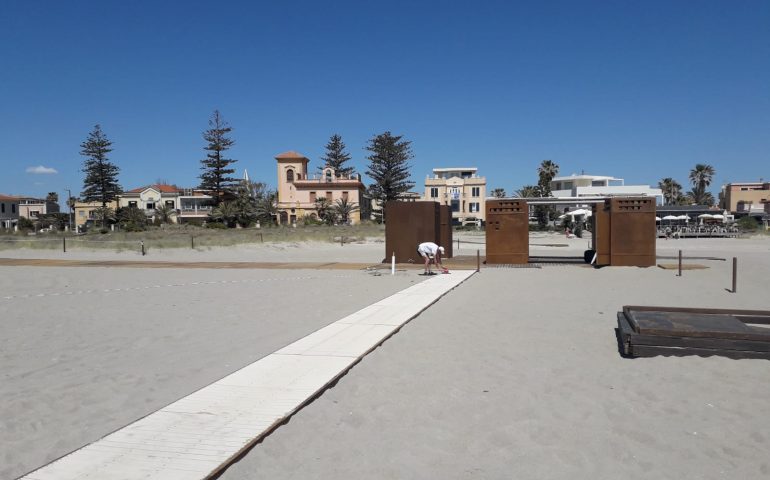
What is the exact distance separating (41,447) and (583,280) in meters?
14.4

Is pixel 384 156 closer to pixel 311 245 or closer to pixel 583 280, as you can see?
pixel 311 245

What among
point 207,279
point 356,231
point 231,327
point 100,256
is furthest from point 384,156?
point 231,327

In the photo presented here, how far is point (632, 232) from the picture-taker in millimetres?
19141

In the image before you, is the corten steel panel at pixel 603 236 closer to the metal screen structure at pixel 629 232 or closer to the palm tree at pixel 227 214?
the metal screen structure at pixel 629 232

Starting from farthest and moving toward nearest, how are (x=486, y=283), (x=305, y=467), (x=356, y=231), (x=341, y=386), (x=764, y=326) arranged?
(x=356, y=231), (x=486, y=283), (x=764, y=326), (x=341, y=386), (x=305, y=467)

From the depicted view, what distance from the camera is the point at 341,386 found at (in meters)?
5.93

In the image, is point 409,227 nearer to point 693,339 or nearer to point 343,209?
point 693,339

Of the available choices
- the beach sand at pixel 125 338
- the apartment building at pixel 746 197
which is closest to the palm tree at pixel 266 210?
the beach sand at pixel 125 338

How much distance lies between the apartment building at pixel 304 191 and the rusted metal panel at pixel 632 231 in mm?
49128

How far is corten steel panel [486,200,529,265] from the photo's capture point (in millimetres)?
20328

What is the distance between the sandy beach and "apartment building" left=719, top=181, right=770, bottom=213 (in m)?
79.8

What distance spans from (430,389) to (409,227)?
51.4 feet

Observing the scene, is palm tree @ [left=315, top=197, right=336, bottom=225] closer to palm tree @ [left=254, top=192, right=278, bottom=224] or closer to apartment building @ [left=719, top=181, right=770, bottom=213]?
palm tree @ [left=254, top=192, right=278, bottom=224]

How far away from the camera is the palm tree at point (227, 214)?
60594 millimetres
